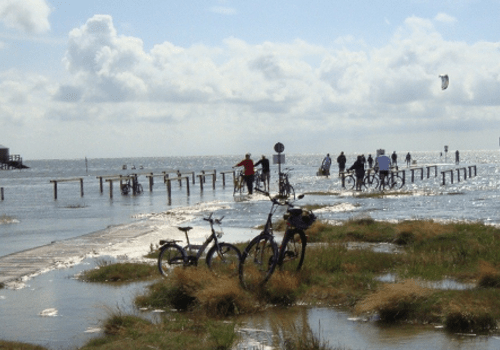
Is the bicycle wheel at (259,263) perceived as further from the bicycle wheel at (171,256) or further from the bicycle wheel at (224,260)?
the bicycle wheel at (171,256)

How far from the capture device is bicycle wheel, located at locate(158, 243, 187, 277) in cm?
1080

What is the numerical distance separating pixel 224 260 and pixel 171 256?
5.39 feet

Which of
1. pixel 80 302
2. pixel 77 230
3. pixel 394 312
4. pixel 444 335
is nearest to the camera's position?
pixel 444 335

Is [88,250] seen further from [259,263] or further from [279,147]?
[279,147]

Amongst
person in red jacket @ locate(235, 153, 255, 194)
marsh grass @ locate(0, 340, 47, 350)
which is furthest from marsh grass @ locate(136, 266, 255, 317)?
person in red jacket @ locate(235, 153, 255, 194)

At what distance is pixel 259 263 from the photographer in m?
9.88

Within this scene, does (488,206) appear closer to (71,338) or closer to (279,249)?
(279,249)

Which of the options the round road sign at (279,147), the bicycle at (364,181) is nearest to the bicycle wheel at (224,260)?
the round road sign at (279,147)

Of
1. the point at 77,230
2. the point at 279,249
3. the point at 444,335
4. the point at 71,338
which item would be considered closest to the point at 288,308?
the point at 279,249

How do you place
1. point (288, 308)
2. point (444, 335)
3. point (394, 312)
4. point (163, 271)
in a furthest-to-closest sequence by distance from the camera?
point (163, 271) < point (288, 308) < point (394, 312) < point (444, 335)

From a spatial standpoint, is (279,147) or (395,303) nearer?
(395,303)

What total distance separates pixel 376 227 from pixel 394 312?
9252 millimetres

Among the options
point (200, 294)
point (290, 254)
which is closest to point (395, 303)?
point (290, 254)

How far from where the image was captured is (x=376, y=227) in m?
17.6
